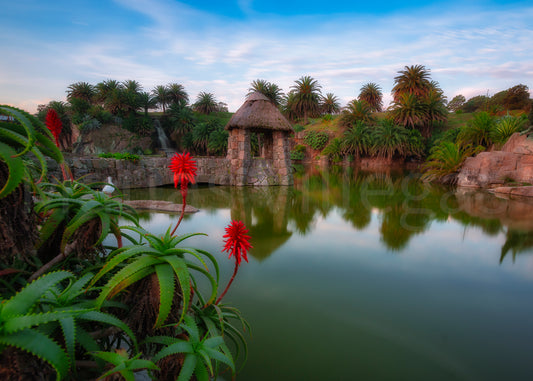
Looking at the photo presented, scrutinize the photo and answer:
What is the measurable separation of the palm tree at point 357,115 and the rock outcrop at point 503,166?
49.1 ft

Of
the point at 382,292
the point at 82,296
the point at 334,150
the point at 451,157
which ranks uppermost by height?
the point at 334,150

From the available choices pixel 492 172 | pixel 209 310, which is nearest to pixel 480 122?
pixel 492 172

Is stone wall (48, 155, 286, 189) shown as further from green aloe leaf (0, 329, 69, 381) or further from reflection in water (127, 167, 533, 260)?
green aloe leaf (0, 329, 69, 381)

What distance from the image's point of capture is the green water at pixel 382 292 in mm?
2365

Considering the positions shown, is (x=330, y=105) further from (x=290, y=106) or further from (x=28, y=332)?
(x=28, y=332)

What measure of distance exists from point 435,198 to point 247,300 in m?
9.24

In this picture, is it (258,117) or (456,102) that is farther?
(456,102)

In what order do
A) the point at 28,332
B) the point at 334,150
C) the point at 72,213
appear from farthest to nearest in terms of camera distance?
the point at 334,150 < the point at 72,213 < the point at 28,332

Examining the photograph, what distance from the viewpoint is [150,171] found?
11414mm

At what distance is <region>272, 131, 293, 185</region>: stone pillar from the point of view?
12.7 m

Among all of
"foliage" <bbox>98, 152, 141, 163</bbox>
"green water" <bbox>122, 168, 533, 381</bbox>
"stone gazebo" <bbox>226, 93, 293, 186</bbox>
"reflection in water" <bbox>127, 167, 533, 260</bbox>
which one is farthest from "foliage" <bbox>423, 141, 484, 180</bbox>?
"foliage" <bbox>98, 152, 141, 163</bbox>

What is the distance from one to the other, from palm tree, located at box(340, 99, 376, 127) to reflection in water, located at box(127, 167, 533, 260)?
51.6 ft

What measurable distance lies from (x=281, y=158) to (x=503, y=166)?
9040 millimetres

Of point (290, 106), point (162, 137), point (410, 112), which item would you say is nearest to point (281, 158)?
point (410, 112)
